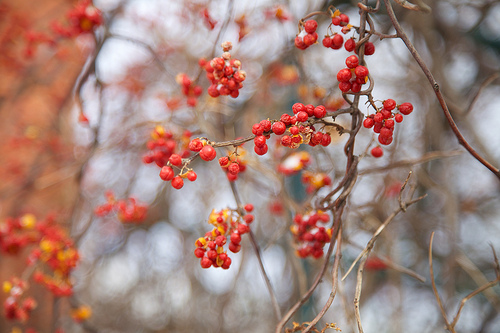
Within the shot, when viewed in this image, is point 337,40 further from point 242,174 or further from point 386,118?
point 242,174

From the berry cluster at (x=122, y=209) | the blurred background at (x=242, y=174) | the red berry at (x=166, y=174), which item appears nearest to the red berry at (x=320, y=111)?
the red berry at (x=166, y=174)

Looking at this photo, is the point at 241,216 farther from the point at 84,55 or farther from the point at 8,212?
the point at 84,55

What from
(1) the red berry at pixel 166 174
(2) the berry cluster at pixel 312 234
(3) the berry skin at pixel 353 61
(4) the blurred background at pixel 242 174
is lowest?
(4) the blurred background at pixel 242 174

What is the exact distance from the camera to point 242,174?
5.73 feet

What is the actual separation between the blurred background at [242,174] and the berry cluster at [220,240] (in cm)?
33

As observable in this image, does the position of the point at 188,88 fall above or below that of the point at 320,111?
below

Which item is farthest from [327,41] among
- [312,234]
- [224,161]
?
[312,234]

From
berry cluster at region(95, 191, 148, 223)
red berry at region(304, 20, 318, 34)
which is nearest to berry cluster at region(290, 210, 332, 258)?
red berry at region(304, 20, 318, 34)

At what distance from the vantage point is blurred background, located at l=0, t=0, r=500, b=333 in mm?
1603

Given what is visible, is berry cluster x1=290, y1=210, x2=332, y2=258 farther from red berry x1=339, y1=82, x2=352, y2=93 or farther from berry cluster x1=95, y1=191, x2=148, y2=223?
berry cluster x1=95, y1=191, x2=148, y2=223

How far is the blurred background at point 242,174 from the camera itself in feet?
5.26

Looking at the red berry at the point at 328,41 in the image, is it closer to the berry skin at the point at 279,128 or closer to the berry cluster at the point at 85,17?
the berry skin at the point at 279,128

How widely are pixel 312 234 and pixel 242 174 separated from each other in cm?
80

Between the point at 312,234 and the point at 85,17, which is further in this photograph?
the point at 85,17
